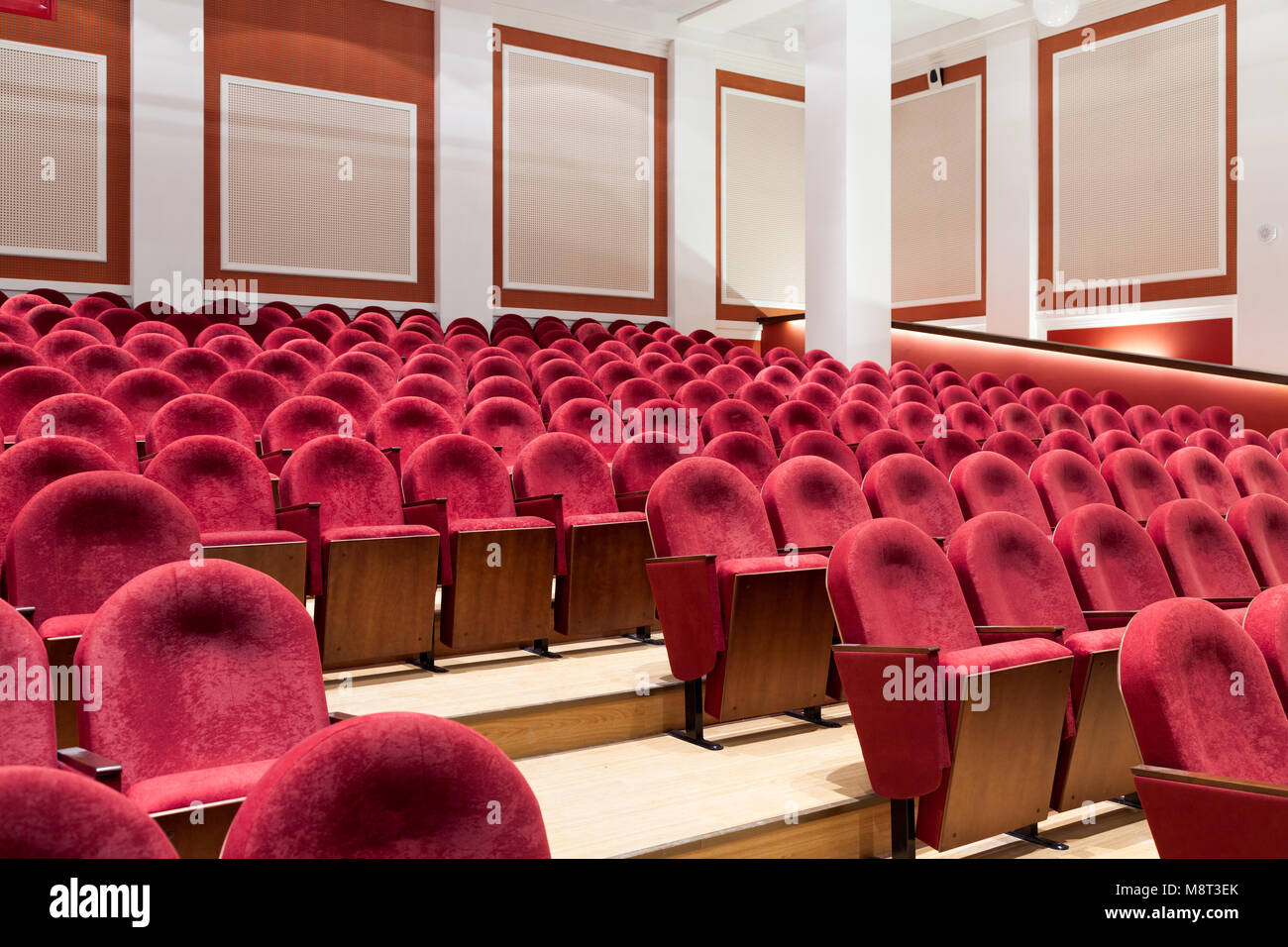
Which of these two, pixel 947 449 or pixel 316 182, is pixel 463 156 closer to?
pixel 316 182

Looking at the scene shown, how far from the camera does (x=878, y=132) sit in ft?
6.73

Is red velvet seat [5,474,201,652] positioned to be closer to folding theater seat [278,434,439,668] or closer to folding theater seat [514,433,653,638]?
folding theater seat [278,434,439,668]

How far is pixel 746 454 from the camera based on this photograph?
1.03 m

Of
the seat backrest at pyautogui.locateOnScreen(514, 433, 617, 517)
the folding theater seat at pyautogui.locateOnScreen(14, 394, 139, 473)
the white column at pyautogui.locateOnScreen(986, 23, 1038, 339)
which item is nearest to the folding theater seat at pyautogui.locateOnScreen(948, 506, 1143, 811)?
the seat backrest at pyautogui.locateOnScreen(514, 433, 617, 517)

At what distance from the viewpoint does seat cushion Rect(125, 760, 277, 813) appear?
42 cm

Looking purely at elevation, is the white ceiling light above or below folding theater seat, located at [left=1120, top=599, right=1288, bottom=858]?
above

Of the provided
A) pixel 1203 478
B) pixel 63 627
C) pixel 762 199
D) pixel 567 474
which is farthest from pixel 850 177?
pixel 63 627

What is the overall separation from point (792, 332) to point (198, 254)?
1.31 metres

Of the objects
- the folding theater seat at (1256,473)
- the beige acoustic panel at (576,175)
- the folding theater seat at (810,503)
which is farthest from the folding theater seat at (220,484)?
the beige acoustic panel at (576,175)

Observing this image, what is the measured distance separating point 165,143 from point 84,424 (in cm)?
129

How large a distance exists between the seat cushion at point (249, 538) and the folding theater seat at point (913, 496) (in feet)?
1.50

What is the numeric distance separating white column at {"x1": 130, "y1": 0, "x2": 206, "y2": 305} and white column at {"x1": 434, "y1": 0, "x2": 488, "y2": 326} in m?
0.46
